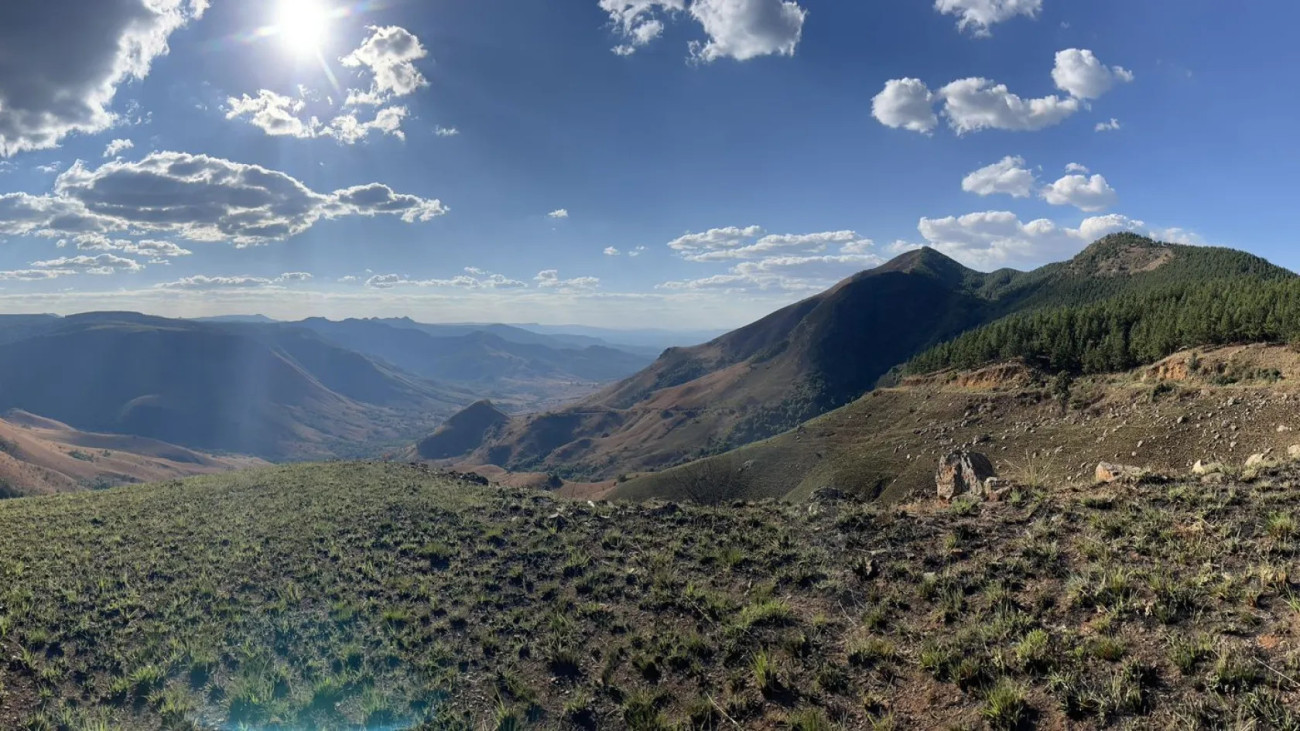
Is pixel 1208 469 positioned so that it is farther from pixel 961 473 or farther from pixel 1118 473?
pixel 961 473

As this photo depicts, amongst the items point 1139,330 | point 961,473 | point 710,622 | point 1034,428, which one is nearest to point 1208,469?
point 961,473

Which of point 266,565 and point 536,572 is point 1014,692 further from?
point 266,565

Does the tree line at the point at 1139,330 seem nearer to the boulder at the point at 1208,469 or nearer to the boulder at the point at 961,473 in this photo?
the boulder at the point at 961,473

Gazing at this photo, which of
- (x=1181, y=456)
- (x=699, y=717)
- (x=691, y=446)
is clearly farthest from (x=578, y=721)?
(x=691, y=446)

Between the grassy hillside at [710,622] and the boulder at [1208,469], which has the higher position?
the boulder at [1208,469]

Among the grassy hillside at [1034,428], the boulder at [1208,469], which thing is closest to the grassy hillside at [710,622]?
the boulder at [1208,469]

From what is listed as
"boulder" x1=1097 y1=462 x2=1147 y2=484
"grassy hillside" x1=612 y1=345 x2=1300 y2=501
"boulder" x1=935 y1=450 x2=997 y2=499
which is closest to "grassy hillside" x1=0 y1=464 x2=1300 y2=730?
"boulder" x1=1097 y1=462 x2=1147 y2=484

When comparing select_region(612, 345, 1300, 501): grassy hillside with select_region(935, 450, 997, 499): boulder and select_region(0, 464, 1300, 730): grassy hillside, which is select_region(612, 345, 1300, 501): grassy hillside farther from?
select_region(0, 464, 1300, 730): grassy hillside

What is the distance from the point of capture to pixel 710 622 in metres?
12.1

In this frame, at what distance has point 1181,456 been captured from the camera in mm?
32344

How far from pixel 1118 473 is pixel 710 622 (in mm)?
15446

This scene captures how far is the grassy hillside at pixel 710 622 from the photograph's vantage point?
26.3 ft

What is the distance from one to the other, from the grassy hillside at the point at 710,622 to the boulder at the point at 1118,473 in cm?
108

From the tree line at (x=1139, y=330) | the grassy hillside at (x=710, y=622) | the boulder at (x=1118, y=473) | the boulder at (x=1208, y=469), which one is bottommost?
the grassy hillside at (x=710, y=622)
